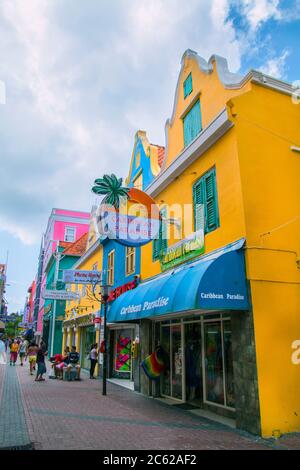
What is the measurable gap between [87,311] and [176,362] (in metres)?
12.0

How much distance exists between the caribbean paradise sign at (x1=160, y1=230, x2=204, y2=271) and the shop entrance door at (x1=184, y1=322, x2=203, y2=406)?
195cm

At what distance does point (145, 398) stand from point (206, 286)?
21.9 ft

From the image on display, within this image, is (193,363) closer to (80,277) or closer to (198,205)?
(198,205)

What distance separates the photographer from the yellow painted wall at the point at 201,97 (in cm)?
1000

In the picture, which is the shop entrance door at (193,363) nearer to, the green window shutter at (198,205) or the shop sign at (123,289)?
the green window shutter at (198,205)

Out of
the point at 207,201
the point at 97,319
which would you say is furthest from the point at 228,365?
the point at 97,319

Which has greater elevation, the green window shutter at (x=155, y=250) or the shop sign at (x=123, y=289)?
the green window shutter at (x=155, y=250)

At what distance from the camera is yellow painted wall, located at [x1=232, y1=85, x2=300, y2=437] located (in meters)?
7.46

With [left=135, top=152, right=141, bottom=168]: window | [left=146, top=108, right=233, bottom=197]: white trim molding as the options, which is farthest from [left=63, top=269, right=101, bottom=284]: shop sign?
[left=146, top=108, right=233, bottom=197]: white trim molding

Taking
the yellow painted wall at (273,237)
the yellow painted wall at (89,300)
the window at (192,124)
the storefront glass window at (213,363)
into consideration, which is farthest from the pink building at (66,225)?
the yellow painted wall at (273,237)

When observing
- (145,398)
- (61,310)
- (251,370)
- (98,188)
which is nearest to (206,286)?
(251,370)

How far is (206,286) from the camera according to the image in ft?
25.5

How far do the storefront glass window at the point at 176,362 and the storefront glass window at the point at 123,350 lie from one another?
15.9ft

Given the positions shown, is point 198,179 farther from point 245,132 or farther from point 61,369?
point 61,369
